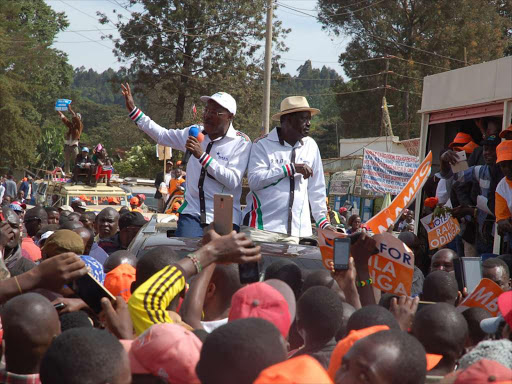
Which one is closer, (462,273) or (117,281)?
(117,281)

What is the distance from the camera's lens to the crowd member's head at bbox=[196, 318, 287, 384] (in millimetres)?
2340

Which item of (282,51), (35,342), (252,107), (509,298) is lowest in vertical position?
(35,342)

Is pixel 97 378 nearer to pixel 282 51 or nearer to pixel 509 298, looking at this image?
pixel 509 298

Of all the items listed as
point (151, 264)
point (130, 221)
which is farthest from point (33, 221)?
point (151, 264)

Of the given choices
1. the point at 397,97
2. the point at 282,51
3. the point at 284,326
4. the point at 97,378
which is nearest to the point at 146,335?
the point at 97,378

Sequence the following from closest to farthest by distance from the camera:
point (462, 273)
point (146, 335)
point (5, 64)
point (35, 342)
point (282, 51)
→ point (146, 335)
point (35, 342)
point (462, 273)
point (282, 51)
point (5, 64)

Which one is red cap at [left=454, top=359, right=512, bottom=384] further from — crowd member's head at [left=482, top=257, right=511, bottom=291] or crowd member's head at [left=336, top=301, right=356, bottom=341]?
crowd member's head at [left=482, top=257, right=511, bottom=291]

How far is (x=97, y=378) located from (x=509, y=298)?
1.68 m

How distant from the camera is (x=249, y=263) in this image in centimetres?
354

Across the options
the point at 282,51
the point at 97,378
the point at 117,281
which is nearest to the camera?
the point at 97,378

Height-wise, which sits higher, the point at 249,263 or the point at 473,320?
the point at 249,263

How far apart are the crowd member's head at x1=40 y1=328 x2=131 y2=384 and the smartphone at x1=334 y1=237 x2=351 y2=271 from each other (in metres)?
1.69

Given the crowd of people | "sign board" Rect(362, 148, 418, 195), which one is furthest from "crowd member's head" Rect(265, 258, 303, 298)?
"sign board" Rect(362, 148, 418, 195)

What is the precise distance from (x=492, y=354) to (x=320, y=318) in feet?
2.84
